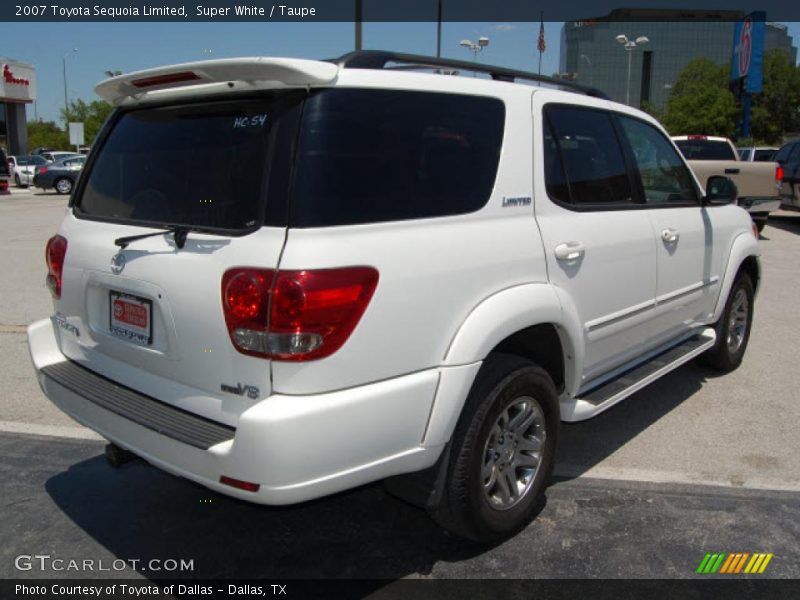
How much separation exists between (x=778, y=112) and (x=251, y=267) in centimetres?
7405

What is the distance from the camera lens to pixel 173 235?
2.58 meters

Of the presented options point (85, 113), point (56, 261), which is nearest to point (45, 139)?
point (85, 113)

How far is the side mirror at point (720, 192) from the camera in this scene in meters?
4.55

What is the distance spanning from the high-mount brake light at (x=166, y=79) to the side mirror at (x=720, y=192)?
3.40 meters

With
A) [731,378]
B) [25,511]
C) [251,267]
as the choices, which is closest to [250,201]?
[251,267]

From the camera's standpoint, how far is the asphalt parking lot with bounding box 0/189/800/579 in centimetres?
297

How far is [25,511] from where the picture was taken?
3381mm

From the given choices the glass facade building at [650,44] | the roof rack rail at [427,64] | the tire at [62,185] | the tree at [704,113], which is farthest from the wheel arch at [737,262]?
the glass facade building at [650,44]

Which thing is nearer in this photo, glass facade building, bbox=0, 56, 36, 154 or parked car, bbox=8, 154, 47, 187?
parked car, bbox=8, 154, 47, 187

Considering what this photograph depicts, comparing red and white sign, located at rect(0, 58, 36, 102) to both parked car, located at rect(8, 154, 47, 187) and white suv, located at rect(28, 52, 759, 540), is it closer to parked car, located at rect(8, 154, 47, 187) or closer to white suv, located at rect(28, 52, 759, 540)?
parked car, located at rect(8, 154, 47, 187)

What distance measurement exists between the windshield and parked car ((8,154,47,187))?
32.4 meters

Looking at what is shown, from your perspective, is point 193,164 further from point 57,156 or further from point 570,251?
point 57,156

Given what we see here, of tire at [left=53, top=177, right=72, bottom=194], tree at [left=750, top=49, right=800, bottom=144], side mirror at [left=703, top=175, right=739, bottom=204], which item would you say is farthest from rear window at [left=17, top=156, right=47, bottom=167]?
tree at [left=750, top=49, right=800, bottom=144]

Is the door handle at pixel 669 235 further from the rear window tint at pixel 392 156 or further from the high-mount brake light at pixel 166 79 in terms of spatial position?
the high-mount brake light at pixel 166 79
